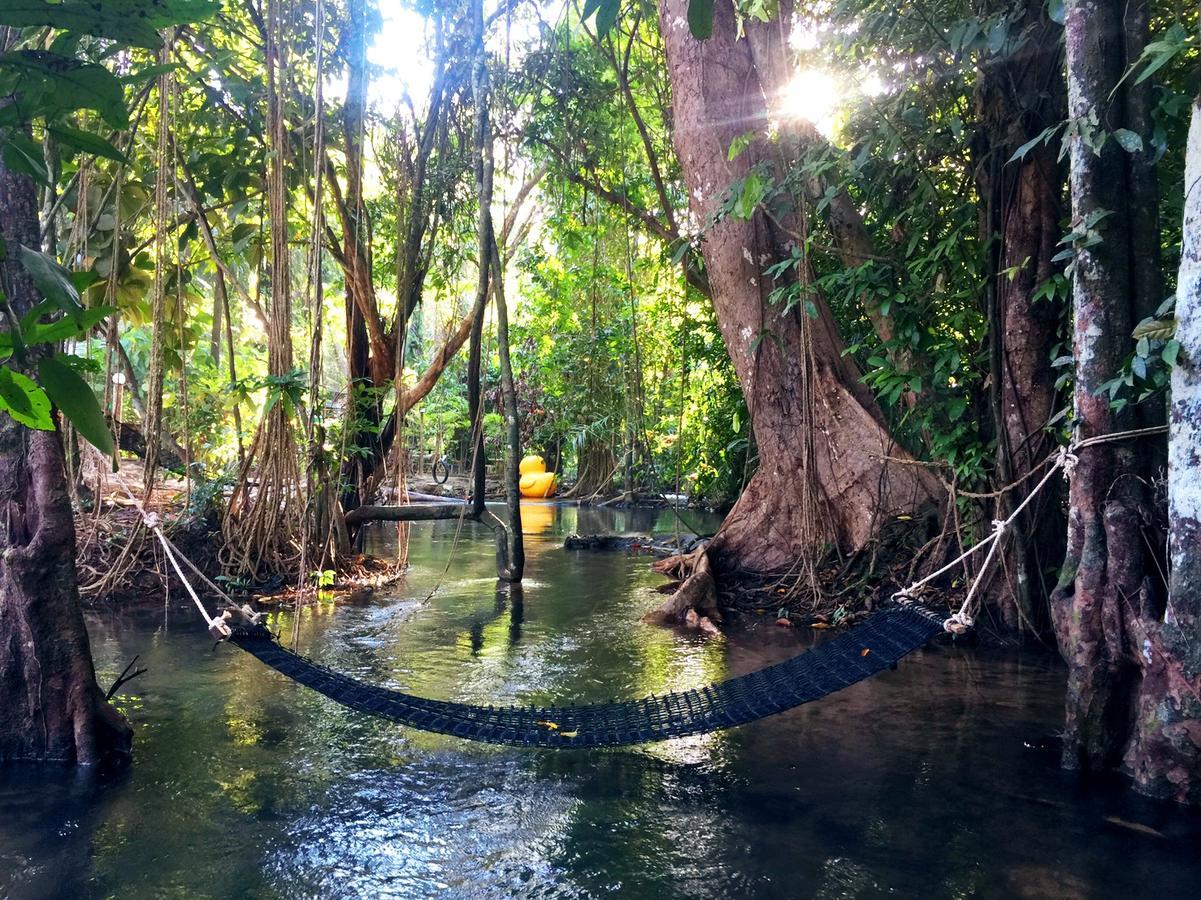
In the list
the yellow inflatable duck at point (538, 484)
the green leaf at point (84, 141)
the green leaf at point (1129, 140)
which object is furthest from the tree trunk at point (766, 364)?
the yellow inflatable duck at point (538, 484)

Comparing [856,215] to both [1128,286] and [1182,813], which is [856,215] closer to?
[1128,286]

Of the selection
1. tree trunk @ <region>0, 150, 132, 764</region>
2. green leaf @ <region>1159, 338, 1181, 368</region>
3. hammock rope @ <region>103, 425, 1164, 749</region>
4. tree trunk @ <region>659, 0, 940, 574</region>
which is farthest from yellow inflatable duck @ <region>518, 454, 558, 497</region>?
green leaf @ <region>1159, 338, 1181, 368</region>

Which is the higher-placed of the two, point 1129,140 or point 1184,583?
point 1129,140

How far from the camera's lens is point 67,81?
→ 0.75m

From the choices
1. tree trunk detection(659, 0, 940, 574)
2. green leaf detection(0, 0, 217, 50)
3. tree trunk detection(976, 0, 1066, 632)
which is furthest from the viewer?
tree trunk detection(659, 0, 940, 574)

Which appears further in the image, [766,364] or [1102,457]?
[766,364]

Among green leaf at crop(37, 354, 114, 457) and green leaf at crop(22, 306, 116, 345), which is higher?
green leaf at crop(22, 306, 116, 345)

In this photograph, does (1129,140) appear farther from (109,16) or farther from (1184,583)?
(109,16)

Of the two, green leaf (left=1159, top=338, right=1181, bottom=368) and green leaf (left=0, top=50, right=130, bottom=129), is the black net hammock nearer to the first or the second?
green leaf (left=1159, top=338, right=1181, bottom=368)

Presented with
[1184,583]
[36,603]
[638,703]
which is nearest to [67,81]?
[36,603]

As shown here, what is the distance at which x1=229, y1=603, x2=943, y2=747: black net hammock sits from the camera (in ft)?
7.65

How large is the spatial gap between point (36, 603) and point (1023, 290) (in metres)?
3.66

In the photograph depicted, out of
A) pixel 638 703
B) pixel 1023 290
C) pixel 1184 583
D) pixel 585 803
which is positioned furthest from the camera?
pixel 1023 290

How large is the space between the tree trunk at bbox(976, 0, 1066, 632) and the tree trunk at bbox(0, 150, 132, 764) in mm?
3344
